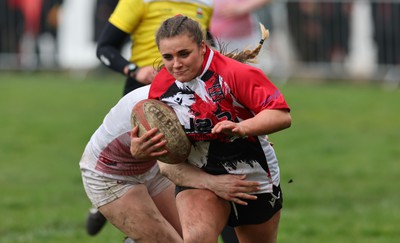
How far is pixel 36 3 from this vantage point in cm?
2161

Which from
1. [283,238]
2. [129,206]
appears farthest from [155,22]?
[283,238]

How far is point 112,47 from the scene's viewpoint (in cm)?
777

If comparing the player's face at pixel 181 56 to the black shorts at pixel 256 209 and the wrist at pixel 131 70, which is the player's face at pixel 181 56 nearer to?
the black shorts at pixel 256 209

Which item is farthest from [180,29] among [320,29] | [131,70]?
[320,29]

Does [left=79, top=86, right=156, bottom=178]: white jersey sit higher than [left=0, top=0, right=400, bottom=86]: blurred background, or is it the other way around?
[left=79, top=86, right=156, bottom=178]: white jersey

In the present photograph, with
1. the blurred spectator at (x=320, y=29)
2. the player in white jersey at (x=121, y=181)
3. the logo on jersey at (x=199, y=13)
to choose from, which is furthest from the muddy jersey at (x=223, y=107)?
the blurred spectator at (x=320, y=29)

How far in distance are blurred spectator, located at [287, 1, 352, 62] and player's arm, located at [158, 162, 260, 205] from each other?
1356 centimetres

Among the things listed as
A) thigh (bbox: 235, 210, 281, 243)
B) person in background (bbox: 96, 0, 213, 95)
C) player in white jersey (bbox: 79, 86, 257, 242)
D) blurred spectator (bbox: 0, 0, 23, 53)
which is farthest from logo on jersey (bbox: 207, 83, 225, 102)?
blurred spectator (bbox: 0, 0, 23, 53)

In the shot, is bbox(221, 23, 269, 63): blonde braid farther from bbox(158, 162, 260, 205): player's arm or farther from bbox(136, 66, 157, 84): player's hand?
bbox(136, 66, 157, 84): player's hand

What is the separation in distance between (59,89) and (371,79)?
552cm

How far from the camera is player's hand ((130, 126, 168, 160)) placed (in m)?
5.89

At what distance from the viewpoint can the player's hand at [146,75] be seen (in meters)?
7.39

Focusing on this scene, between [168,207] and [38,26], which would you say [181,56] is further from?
[38,26]

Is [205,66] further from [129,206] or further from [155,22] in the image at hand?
[155,22]
